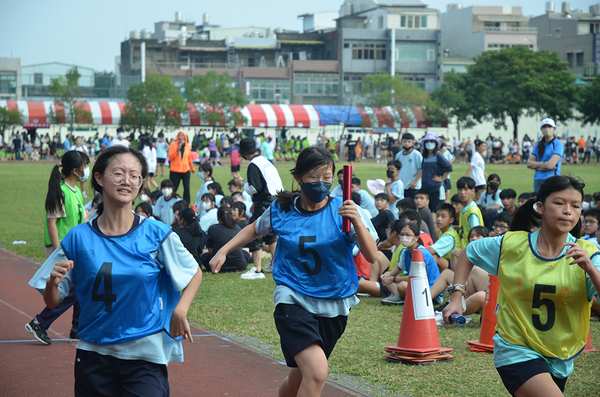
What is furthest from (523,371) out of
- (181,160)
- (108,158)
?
(181,160)

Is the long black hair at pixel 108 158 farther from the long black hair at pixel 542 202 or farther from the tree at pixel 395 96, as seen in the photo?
the tree at pixel 395 96

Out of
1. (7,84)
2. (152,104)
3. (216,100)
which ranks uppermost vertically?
(7,84)

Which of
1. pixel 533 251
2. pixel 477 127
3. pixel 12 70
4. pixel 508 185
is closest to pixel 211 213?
pixel 533 251

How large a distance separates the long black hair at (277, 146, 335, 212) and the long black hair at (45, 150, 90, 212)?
3.09 metres

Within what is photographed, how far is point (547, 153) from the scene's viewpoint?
36.2ft

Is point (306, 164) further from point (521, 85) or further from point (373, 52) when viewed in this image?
point (373, 52)

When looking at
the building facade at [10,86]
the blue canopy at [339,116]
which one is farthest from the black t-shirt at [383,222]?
the building facade at [10,86]

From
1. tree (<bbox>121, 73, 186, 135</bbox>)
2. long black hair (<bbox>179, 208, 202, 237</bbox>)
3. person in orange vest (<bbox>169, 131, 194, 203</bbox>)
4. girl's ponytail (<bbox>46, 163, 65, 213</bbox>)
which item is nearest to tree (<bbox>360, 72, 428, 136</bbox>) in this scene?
tree (<bbox>121, 73, 186, 135</bbox>)

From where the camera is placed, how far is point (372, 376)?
5.57 metres

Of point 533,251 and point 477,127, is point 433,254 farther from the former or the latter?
point 477,127

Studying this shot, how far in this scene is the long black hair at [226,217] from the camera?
10.8 metres

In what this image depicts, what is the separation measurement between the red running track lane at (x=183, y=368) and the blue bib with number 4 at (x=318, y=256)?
149cm

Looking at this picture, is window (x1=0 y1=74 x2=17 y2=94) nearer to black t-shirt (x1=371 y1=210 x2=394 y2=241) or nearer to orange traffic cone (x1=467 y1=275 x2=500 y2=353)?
black t-shirt (x1=371 y1=210 x2=394 y2=241)

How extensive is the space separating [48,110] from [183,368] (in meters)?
57.6
